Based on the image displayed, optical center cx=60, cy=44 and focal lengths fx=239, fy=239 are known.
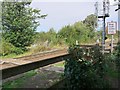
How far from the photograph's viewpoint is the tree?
10044 mm

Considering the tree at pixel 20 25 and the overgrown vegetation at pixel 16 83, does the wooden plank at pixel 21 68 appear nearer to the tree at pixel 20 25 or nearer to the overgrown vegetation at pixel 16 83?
the overgrown vegetation at pixel 16 83

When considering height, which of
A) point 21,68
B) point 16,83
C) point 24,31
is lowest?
point 16,83

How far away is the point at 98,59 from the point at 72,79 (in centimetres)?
75


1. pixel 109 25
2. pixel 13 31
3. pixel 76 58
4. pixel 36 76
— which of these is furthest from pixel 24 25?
pixel 76 58

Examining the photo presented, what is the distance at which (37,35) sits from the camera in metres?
12.1

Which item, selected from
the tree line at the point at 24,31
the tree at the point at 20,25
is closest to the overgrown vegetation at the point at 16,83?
the tree line at the point at 24,31

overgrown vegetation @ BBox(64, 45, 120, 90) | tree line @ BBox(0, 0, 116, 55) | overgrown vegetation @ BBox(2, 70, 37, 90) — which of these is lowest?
overgrown vegetation @ BBox(2, 70, 37, 90)

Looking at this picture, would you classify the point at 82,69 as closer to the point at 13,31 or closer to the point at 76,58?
the point at 76,58

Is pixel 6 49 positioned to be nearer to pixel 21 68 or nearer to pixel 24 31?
pixel 24 31

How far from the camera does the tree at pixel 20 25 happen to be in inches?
395

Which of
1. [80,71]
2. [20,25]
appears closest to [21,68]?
[80,71]

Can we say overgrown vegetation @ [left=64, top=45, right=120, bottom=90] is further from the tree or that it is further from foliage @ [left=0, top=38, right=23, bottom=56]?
the tree

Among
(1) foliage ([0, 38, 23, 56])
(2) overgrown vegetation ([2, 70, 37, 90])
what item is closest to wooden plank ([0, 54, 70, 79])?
(2) overgrown vegetation ([2, 70, 37, 90])

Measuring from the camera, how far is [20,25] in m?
10.9
